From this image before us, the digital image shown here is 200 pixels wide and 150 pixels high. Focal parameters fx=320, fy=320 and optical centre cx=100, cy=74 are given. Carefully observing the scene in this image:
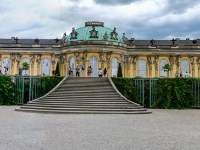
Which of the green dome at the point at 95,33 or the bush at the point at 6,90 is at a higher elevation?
the green dome at the point at 95,33

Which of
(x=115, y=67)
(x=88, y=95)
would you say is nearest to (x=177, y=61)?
(x=115, y=67)

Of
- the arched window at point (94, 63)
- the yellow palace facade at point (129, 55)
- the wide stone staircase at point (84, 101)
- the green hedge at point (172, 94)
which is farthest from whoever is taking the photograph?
the yellow palace facade at point (129, 55)

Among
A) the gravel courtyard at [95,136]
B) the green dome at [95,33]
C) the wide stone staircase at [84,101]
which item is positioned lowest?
the gravel courtyard at [95,136]

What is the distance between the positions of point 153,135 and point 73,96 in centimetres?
1146

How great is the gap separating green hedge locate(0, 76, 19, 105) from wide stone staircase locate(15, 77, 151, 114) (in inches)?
149

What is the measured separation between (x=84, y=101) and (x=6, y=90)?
7038mm

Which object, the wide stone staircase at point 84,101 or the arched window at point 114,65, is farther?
the arched window at point 114,65

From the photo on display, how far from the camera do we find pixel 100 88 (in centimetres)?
2409

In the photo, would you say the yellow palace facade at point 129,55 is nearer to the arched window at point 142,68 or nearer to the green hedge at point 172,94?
the arched window at point 142,68

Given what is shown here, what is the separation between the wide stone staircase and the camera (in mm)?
19019

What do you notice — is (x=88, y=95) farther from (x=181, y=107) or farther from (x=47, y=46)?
(x=47, y=46)

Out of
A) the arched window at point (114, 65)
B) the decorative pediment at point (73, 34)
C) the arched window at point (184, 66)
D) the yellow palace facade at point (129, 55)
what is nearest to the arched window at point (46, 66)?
the yellow palace facade at point (129, 55)

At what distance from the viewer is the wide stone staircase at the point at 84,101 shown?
19019 millimetres

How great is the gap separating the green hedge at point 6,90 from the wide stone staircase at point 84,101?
3791 millimetres
